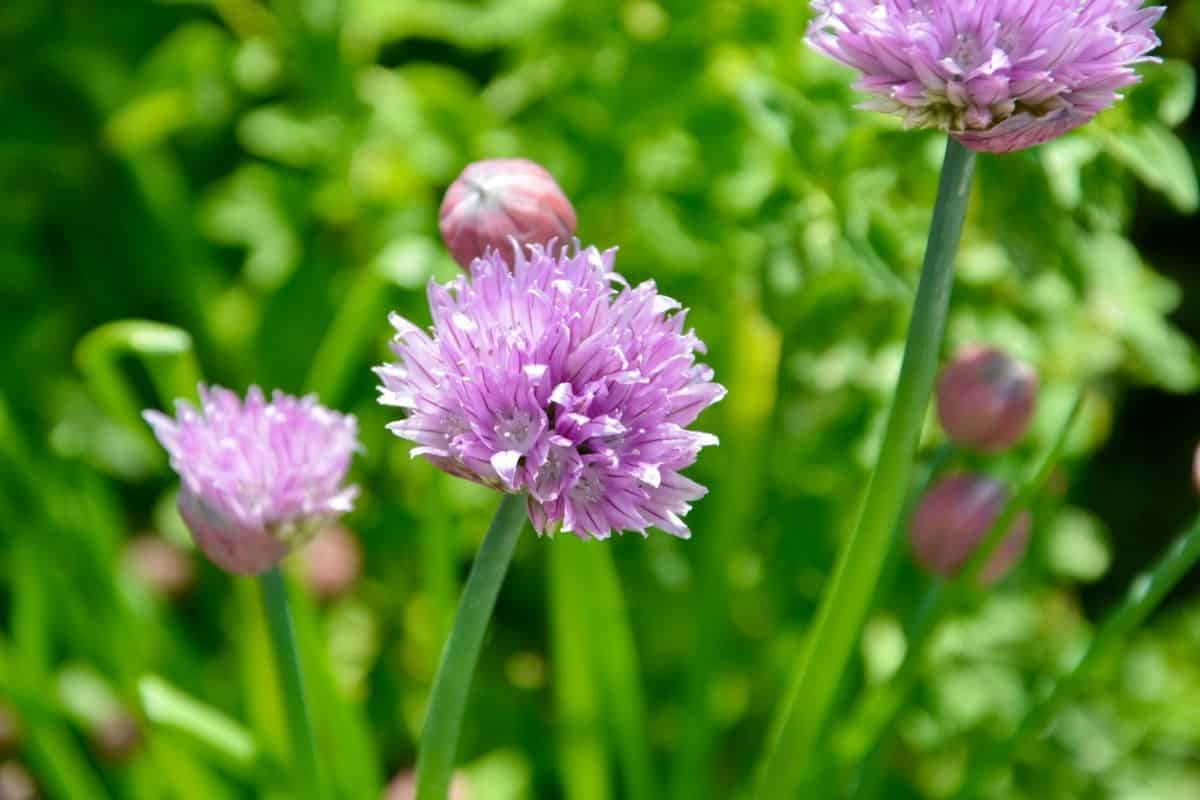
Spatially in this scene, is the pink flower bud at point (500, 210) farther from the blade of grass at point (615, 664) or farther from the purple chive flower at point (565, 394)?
the blade of grass at point (615, 664)

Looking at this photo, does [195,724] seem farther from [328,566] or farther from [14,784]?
[14,784]

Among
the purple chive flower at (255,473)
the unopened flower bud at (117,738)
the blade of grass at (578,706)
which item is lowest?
the unopened flower bud at (117,738)

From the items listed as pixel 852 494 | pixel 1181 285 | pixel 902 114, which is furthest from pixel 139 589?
pixel 1181 285

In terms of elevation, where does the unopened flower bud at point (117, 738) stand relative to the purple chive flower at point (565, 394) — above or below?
below

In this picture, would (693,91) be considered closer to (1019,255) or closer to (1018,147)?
(1019,255)

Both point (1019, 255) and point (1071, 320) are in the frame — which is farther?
point (1071, 320)

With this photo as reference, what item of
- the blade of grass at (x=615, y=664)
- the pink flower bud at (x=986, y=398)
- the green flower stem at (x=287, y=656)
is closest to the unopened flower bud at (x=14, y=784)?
the blade of grass at (x=615, y=664)

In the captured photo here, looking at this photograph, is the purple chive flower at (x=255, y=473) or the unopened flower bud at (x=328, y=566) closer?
A: the purple chive flower at (x=255, y=473)
